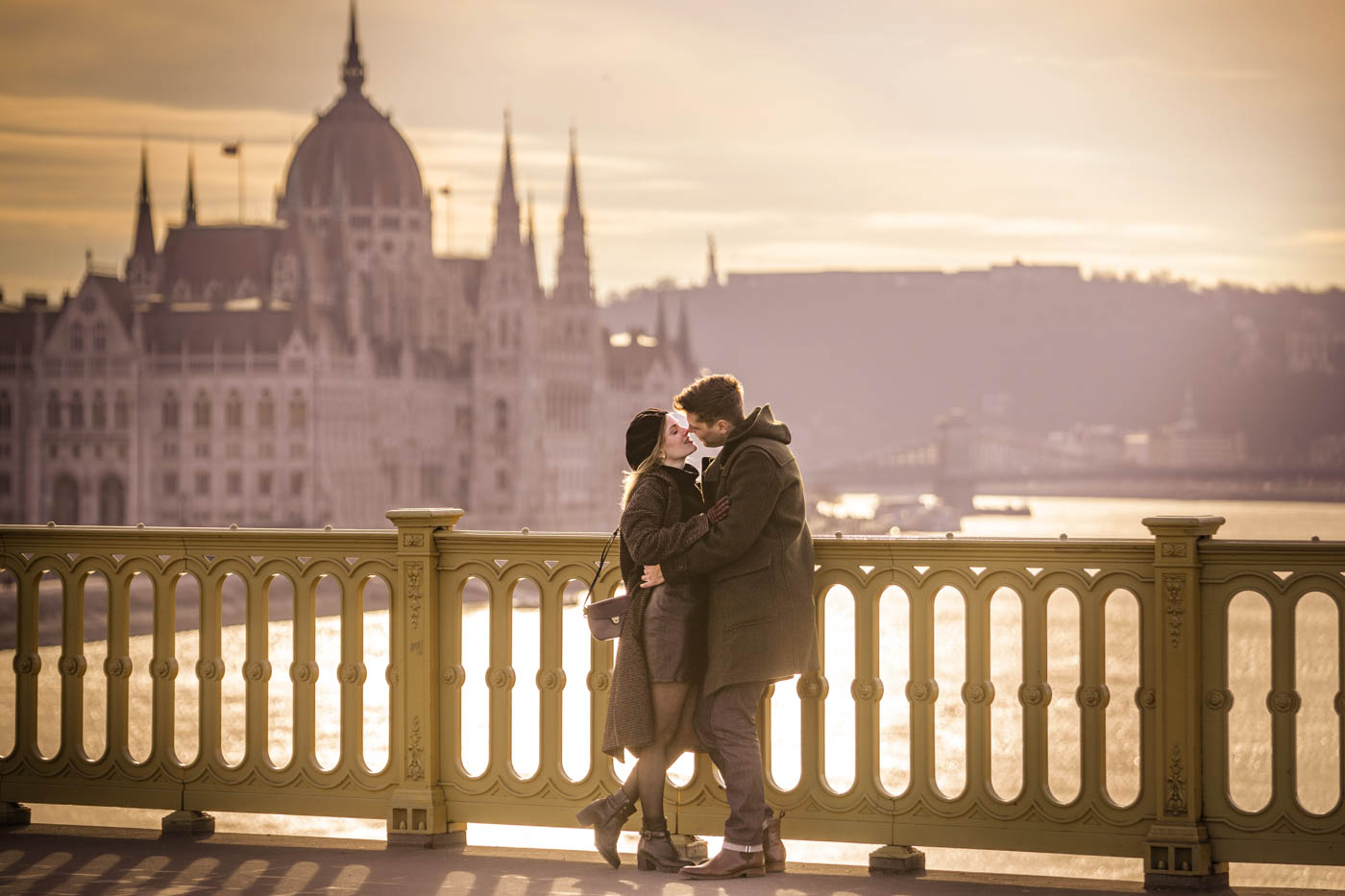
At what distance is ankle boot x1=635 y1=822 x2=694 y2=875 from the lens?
5898 mm

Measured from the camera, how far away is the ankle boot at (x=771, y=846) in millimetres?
5848

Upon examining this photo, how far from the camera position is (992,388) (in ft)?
518

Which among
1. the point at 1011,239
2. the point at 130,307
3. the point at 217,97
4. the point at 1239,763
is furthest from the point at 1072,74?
the point at 1239,763

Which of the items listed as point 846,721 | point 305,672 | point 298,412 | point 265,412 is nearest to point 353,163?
point 298,412

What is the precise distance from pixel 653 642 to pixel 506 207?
107m

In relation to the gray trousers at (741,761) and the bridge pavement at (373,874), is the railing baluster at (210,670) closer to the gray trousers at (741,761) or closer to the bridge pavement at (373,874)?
the bridge pavement at (373,874)

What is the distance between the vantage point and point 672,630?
5.78 m

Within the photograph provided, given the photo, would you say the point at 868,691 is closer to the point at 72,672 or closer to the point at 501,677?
the point at 501,677

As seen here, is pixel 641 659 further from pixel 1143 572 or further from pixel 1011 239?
pixel 1011 239

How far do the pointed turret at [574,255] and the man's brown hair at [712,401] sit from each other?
365ft

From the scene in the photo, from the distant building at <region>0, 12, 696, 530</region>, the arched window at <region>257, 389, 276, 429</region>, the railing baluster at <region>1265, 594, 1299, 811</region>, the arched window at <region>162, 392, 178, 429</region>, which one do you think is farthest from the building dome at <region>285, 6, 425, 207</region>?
the railing baluster at <region>1265, 594, 1299, 811</region>

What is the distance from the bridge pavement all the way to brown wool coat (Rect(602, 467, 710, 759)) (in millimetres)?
443

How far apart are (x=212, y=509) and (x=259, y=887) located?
95856 millimetres

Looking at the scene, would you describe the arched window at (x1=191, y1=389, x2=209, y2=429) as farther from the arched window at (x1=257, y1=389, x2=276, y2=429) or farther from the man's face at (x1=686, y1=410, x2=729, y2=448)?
the man's face at (x1=686, y1=410, x2=729, y2=448)
